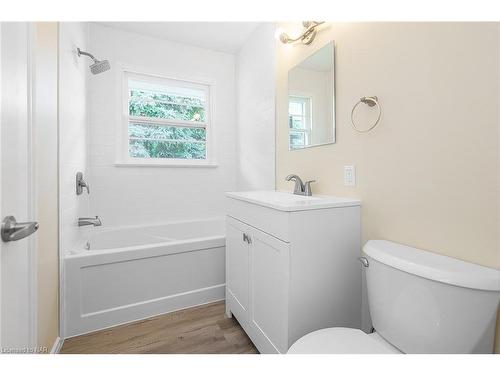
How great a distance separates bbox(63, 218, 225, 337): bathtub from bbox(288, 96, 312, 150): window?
99cm

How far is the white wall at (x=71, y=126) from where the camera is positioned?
1519 mm

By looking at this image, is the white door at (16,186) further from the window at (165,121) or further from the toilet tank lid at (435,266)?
the window at (165,121)

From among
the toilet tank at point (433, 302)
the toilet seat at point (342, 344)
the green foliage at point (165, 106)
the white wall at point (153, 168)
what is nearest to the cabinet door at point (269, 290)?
the toilet seat at point (342, 344)

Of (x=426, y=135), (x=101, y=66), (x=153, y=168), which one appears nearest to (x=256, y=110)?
(x=153, y=168)

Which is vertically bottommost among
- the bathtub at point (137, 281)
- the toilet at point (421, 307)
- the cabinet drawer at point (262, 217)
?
the bathtub at point (137, 281)

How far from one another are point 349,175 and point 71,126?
1932 millimetres

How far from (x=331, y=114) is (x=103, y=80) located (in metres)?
2.23

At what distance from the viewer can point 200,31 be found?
2.47 meters

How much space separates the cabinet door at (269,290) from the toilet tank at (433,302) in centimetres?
38

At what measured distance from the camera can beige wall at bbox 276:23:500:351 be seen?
31.9 inches

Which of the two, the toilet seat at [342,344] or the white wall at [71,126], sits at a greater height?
the white wall at [71,126]

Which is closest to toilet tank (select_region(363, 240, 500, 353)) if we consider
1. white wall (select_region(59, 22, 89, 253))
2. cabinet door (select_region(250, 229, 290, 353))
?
cabinet door (select_region(250, 229, 290, 353))

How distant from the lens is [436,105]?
0.94m

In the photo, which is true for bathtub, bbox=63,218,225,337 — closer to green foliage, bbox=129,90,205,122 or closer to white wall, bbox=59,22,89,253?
white wall, bbox=59,22,89,253
